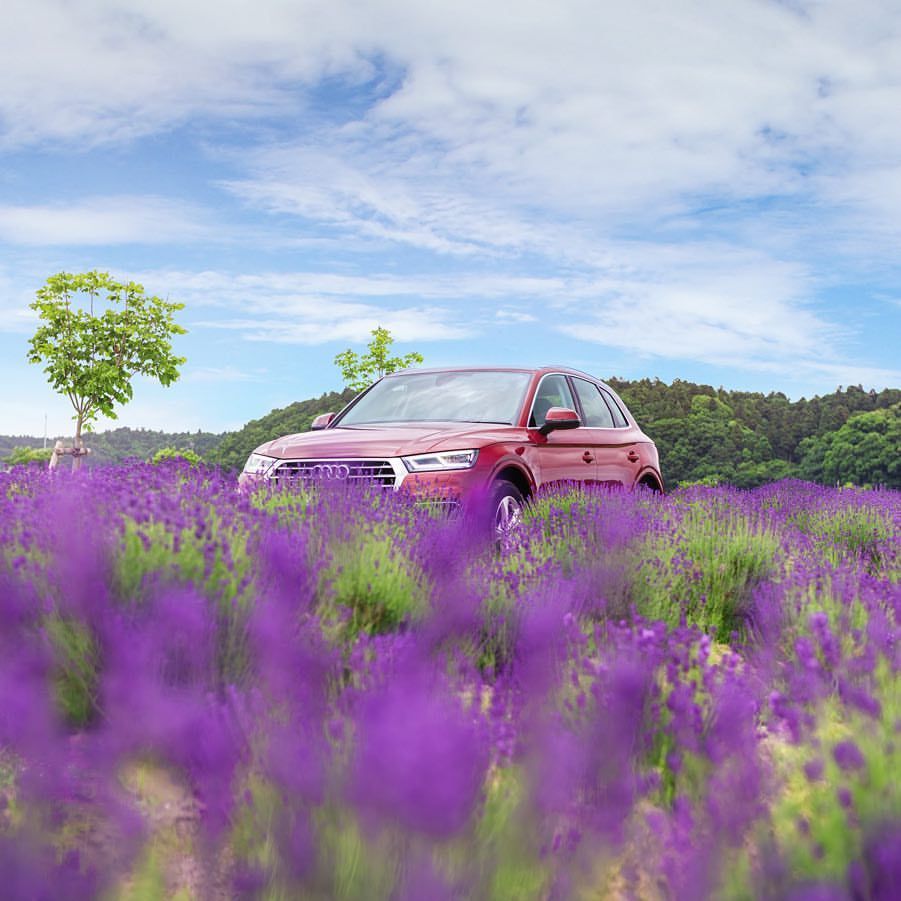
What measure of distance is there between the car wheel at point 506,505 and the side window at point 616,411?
298 cm

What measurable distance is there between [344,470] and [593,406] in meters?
3.86

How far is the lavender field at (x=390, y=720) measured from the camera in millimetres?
2166

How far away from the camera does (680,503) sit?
8.48 meters

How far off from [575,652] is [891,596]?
2.08 metres

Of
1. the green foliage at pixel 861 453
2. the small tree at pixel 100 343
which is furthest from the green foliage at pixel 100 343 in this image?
the green foliage at pixel 861 453

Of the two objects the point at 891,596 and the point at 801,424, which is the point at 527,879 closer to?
the point at 891,596

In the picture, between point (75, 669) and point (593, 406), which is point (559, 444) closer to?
point (593, 406)

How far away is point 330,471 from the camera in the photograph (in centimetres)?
670

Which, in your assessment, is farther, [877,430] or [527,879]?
[877,430]

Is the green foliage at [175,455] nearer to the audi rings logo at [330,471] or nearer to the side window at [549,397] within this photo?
the audi rings logo at [330,471]

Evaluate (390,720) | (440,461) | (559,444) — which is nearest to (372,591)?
(390,720)

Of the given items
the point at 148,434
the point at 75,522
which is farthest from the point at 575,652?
the point at 148,434

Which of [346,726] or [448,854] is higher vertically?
[346,726]

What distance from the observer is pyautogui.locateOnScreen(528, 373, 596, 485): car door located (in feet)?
26.7
